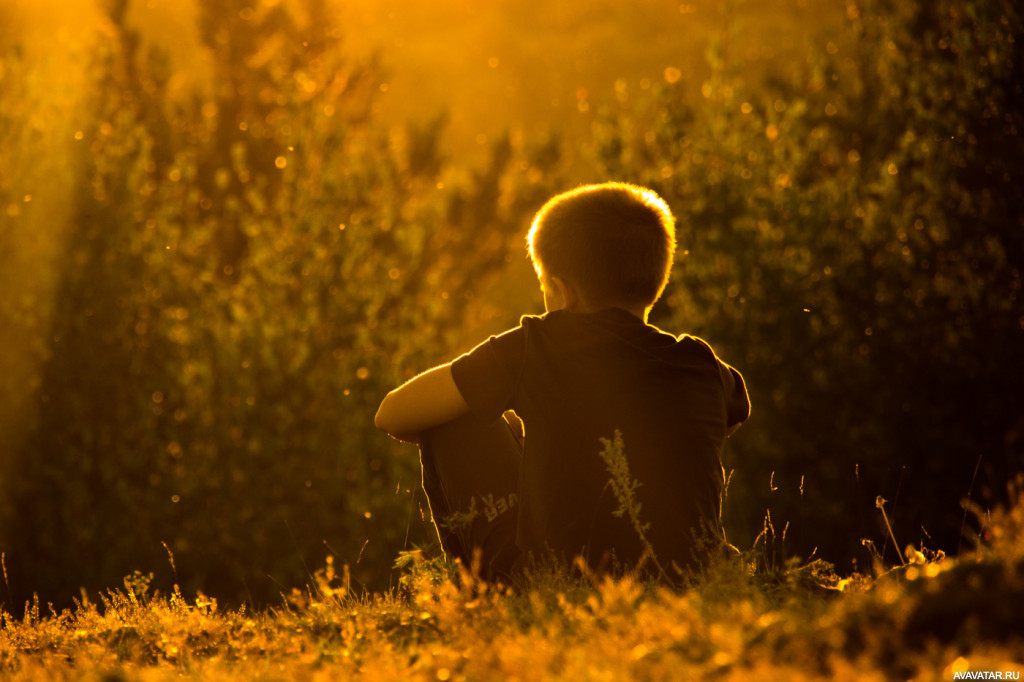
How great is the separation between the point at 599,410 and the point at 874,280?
1338 cm

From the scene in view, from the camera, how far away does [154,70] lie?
2777 cm

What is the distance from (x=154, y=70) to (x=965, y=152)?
20.8 m

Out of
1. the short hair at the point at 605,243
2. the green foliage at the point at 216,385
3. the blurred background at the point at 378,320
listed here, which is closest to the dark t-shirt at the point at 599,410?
the short hair at the point at 605,243

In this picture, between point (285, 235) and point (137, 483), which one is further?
point (285, 235)

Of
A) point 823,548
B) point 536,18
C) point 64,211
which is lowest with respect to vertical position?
point 823,548

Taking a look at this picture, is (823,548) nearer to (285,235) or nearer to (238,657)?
(285,235)

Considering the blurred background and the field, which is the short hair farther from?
the blurred background

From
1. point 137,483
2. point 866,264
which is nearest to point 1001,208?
point 866,264

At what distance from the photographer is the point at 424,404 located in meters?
3.78

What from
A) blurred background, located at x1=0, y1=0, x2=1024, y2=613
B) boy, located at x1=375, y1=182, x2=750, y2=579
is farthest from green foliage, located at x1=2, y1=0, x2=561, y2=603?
boy, located at x1=375, y1=182, x2=750, y2=579

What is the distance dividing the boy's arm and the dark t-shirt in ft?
0.26

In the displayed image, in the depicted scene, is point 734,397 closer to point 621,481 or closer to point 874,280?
point 621,481

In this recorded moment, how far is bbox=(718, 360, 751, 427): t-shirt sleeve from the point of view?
12.8 ft

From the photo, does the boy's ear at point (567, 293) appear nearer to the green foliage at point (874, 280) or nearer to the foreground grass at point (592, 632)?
the foreground grass at point (592, 632)
